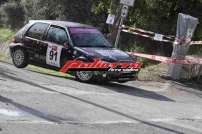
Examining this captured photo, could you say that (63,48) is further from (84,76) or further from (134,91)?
(134,91)

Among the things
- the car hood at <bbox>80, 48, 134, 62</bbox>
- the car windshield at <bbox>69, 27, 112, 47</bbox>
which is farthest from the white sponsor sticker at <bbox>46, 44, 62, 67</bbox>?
the car hood at <bbox>80, 48, 134, 62</bbox>

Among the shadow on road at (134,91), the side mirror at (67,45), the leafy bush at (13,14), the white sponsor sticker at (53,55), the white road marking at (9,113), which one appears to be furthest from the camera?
the leafy bush at (13,14)

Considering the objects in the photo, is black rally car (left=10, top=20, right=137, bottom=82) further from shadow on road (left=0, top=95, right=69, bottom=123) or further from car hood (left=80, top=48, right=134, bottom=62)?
shadow on road (left=0, top=95, right=69, bottom=123)

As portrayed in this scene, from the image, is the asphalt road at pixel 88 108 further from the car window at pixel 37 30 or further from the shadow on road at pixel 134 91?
the car window at pixel 37 30

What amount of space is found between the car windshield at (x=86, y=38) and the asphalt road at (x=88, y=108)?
4.05ft

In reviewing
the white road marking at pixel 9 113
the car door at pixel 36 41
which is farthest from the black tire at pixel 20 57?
the white road marking at pixel 9 113

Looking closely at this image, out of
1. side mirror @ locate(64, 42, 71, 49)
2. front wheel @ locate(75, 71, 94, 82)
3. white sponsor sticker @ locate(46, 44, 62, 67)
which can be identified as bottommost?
front wheel @ locate(75, 71, 94, 82)

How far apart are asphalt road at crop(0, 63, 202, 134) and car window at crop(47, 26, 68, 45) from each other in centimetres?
142

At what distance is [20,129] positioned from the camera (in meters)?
9.24

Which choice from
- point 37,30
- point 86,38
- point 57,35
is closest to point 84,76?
point 86,38

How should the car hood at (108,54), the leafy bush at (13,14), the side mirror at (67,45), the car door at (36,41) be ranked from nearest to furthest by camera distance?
the car hood at (108,54) → the side mirror at (67,45) → the car door at (36,41) → the leafy bush at (13,14)

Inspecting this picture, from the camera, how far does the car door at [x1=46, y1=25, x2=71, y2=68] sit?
688 inches

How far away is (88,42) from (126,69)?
1.66 meters

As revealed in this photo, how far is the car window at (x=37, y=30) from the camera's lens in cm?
1848
